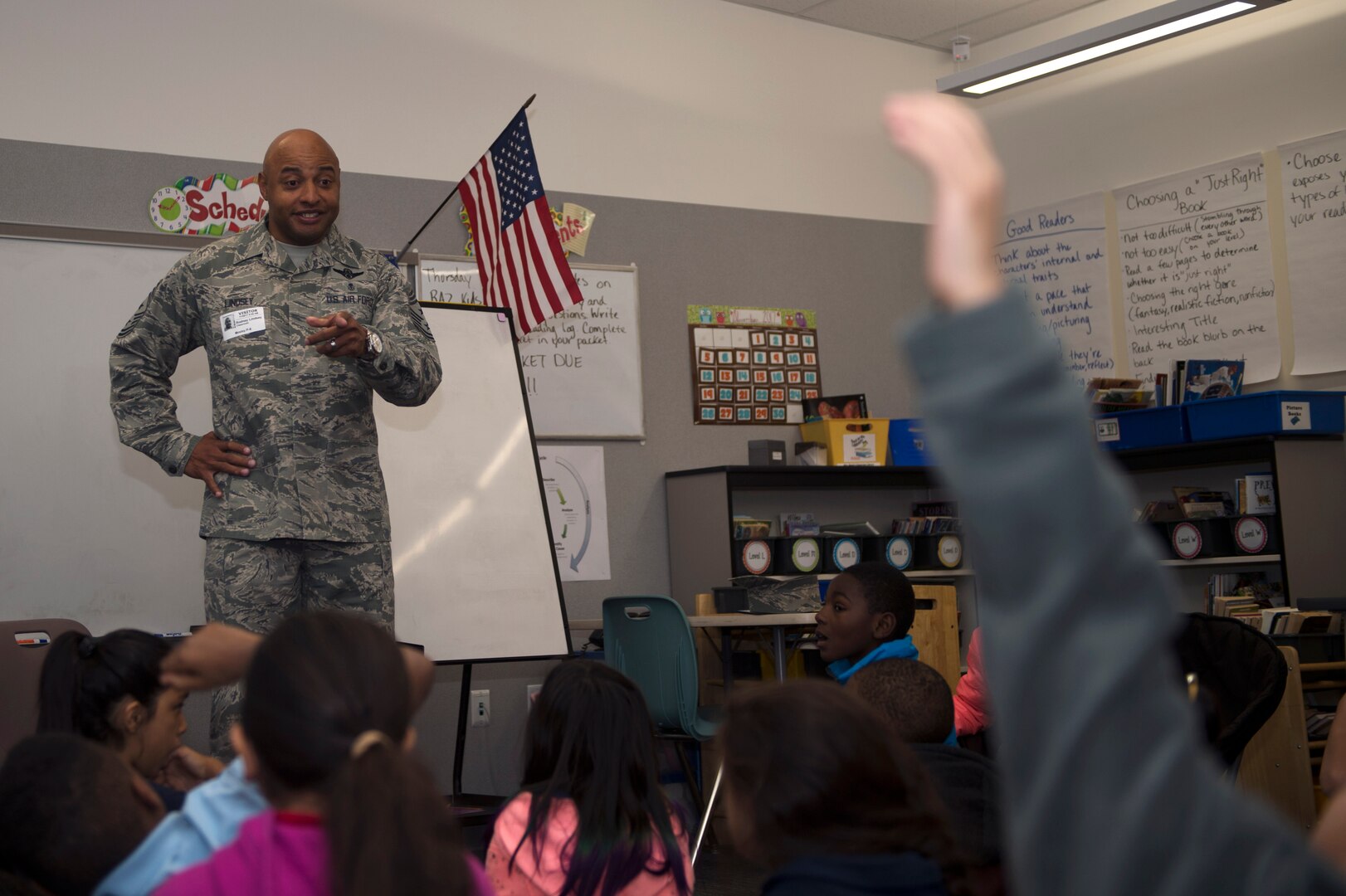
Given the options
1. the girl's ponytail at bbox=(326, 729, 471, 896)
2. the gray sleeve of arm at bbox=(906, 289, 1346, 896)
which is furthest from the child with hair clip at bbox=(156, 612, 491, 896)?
the gray sleeve of arm at bbox=(906, 289, 1346, 896)

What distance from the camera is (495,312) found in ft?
14.7

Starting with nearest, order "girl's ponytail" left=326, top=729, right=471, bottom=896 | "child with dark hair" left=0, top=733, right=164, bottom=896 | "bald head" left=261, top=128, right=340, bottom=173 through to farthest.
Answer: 1. "girl's ponytail" left=326, top=729, right=471, bottom=896
2. "child with dark hair" left=0, top=733, right=164, bottom=896
3. "bald head" left=261, top=128, right=340, bottom=173

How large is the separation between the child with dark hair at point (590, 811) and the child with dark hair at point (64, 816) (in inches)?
26.7

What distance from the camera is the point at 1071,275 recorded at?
605 centimetres

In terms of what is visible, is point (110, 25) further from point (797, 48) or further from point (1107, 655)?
point (1107, 655)

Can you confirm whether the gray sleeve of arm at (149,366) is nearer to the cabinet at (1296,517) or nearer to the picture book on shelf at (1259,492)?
the cabinet at (1296,517)

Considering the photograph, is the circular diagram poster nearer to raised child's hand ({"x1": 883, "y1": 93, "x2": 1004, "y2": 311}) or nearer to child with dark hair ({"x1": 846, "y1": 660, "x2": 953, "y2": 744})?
child with dark hair ({"x1": 846, "y1": 660, "x2": 953, "y2": 744})

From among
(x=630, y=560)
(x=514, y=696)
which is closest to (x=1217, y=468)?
(x=630, y=560)

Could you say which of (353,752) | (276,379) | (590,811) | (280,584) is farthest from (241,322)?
(353,752)

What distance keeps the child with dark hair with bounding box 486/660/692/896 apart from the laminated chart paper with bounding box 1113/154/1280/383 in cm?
445

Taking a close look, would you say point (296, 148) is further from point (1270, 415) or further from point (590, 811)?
point (1270, 415)

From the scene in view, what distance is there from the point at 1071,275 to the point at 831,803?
5.39 metres

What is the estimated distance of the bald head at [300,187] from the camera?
2.68m

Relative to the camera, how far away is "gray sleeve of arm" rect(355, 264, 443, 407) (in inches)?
103
